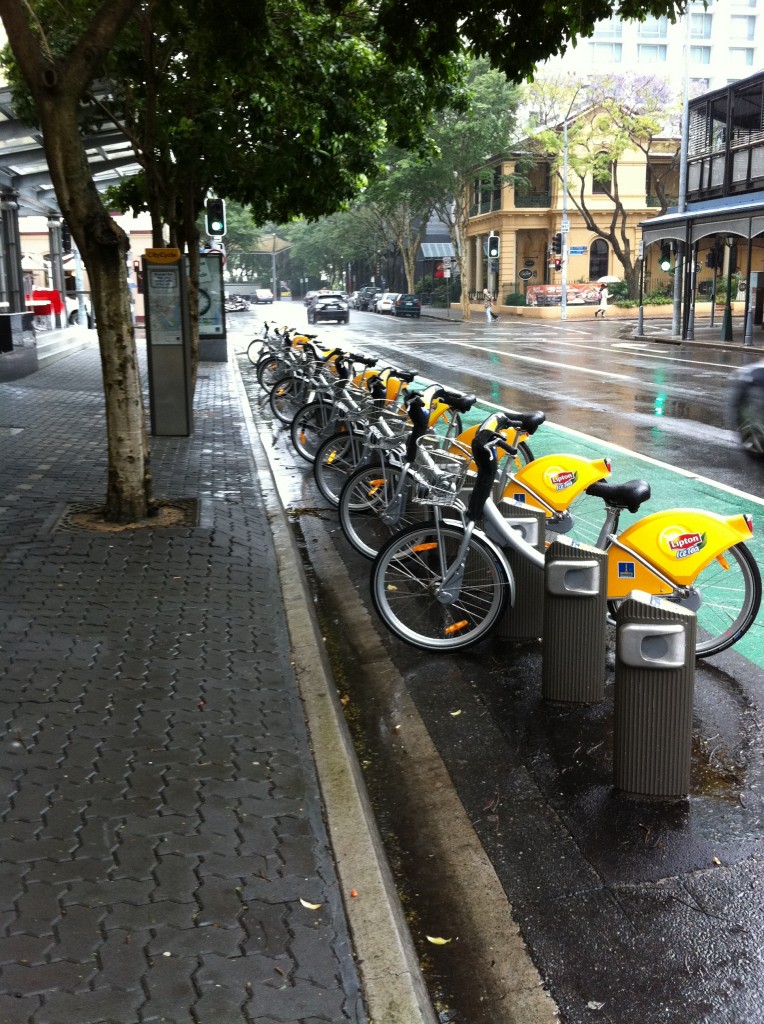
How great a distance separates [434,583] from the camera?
580cm

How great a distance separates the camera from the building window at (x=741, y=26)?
277 ft

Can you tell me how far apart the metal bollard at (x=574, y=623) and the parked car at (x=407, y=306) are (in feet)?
189

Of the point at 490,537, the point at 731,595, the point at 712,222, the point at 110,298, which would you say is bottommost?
the point at 731,595

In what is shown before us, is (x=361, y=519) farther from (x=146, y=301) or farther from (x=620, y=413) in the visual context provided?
(x=620, y=413)

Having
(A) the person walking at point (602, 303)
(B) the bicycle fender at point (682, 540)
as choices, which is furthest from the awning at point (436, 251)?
(B) the bicycle fender at point (682, 540)

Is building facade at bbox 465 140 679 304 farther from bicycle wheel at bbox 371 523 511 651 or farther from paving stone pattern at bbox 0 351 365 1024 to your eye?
bicycle wheel at bbox 371 523 511 651

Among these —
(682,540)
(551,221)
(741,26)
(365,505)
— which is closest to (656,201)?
(551,221)

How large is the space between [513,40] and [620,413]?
323 inches

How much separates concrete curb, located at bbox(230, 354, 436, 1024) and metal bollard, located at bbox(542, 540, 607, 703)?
3.46ft

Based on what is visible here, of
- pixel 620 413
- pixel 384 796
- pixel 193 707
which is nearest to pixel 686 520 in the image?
pixel 384 796

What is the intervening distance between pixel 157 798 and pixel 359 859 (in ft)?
2.63

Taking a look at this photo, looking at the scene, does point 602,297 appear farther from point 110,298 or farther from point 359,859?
point 359,859

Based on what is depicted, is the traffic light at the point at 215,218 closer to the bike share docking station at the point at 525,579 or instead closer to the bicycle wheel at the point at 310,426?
the bicycle wheel at the point at 310,426

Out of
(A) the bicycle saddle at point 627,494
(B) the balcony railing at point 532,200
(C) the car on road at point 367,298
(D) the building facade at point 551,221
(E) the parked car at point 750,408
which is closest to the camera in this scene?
(A) the bicycle saddle at point 627,494
